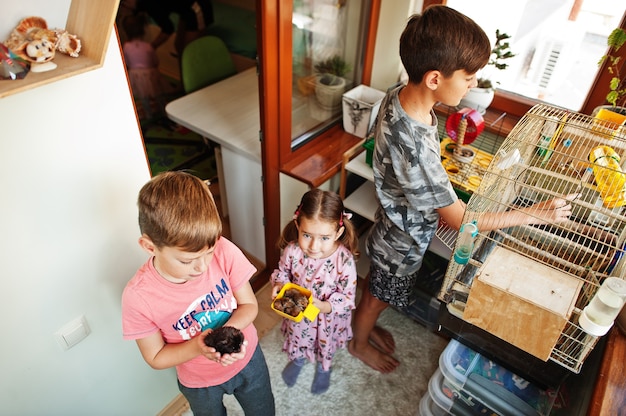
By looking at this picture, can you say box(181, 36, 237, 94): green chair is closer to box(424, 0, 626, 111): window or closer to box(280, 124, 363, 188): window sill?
box(280, 124, 363, 188): window sill

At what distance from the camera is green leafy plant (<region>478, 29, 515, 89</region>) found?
1.64 meters

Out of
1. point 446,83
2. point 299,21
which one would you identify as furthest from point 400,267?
point 299,21

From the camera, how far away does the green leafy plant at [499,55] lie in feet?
5.39

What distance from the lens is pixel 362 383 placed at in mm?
1781

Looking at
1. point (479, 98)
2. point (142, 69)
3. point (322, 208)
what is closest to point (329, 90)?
point (479, 98)

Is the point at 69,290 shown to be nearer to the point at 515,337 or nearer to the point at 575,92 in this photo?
the point at 515,337

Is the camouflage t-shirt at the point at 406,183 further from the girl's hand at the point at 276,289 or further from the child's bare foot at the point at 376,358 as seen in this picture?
the child's bare foot at the point at 376,358

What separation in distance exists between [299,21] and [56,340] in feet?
4.31

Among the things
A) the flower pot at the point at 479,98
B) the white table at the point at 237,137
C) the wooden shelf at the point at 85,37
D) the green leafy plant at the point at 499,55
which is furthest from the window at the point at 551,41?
the wooden shelf at the point at 85,37

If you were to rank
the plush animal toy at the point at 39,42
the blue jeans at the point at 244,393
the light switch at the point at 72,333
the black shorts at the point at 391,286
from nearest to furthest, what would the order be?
the plush animal toy at the point at 39,42, the light switch at the point at 72,333, the blue jeans at the point at 244,393, the black shorts at the point at 391,286

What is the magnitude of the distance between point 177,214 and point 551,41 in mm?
1588

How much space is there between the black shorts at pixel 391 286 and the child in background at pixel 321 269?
0.13 m

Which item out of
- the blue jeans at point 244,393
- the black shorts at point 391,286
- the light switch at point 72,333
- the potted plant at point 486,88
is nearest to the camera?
the light switch at point 72,333

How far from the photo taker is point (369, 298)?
5.59 feet
